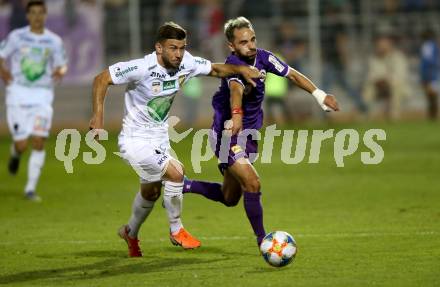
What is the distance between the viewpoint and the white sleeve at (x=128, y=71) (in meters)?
9.99

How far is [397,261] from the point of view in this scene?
32.1 ft

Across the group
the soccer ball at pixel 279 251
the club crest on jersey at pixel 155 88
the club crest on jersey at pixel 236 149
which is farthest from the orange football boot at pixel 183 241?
the club crest on jersey at pixel 155 88

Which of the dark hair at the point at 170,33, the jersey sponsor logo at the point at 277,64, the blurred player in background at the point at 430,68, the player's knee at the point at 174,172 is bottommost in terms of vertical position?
the player's knee at the point at 174,172

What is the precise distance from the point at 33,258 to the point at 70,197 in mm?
5986

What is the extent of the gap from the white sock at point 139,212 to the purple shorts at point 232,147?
0.85m

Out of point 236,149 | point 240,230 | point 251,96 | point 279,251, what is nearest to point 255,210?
point 236,149

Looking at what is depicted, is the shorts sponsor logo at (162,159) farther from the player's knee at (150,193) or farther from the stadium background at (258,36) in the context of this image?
the stadium background at (258,36)

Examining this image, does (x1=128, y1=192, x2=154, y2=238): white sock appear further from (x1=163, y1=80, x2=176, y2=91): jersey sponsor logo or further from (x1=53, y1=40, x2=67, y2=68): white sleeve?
(x1=53, y1=40, x2=67, y2=68): white sleeve

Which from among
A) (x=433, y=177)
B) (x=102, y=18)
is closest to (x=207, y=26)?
(x=102, y=18)

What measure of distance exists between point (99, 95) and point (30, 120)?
21.1ft

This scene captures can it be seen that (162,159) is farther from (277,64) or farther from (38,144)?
(38,144)

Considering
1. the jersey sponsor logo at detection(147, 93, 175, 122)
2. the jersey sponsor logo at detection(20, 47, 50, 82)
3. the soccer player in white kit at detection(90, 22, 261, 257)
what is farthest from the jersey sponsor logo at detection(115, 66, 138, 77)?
the jersey sponsor logo at detection(20, 47, 50, 82)

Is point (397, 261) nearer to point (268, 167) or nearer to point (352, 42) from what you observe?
point (268, 167)

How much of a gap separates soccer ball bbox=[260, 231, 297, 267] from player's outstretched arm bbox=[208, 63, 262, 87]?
1638 mm
